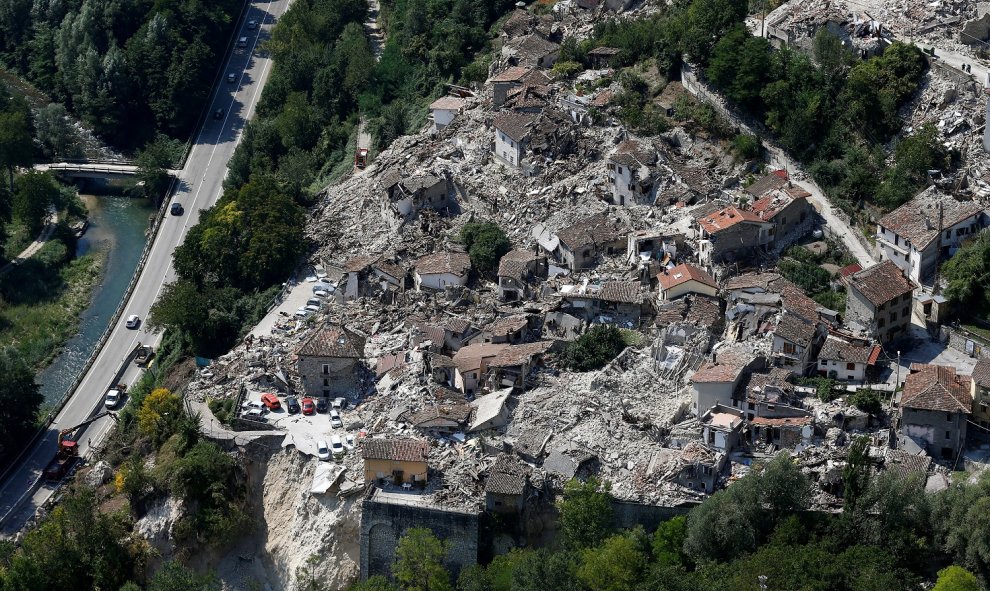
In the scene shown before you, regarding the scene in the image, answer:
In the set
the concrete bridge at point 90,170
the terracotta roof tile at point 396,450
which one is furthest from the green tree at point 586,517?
the concrete bridge at point 90,170

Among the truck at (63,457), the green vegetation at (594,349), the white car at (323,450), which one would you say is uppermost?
the green vegetation at (594,349)

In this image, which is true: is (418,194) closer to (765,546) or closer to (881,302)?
(881,302)

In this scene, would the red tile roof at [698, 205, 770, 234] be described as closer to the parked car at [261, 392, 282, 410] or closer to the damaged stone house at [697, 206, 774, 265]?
the damaged stone house at [697, 206, 774, 265]

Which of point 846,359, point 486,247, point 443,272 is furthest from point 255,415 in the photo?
point 846,359

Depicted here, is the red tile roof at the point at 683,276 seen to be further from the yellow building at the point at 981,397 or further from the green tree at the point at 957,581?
the green tree at the point at 957,581

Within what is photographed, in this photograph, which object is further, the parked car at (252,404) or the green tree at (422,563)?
the parked car at (252,404)

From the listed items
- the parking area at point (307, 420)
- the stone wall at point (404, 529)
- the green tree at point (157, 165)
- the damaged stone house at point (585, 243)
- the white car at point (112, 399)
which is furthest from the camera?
the green tree at point (157, 165)
